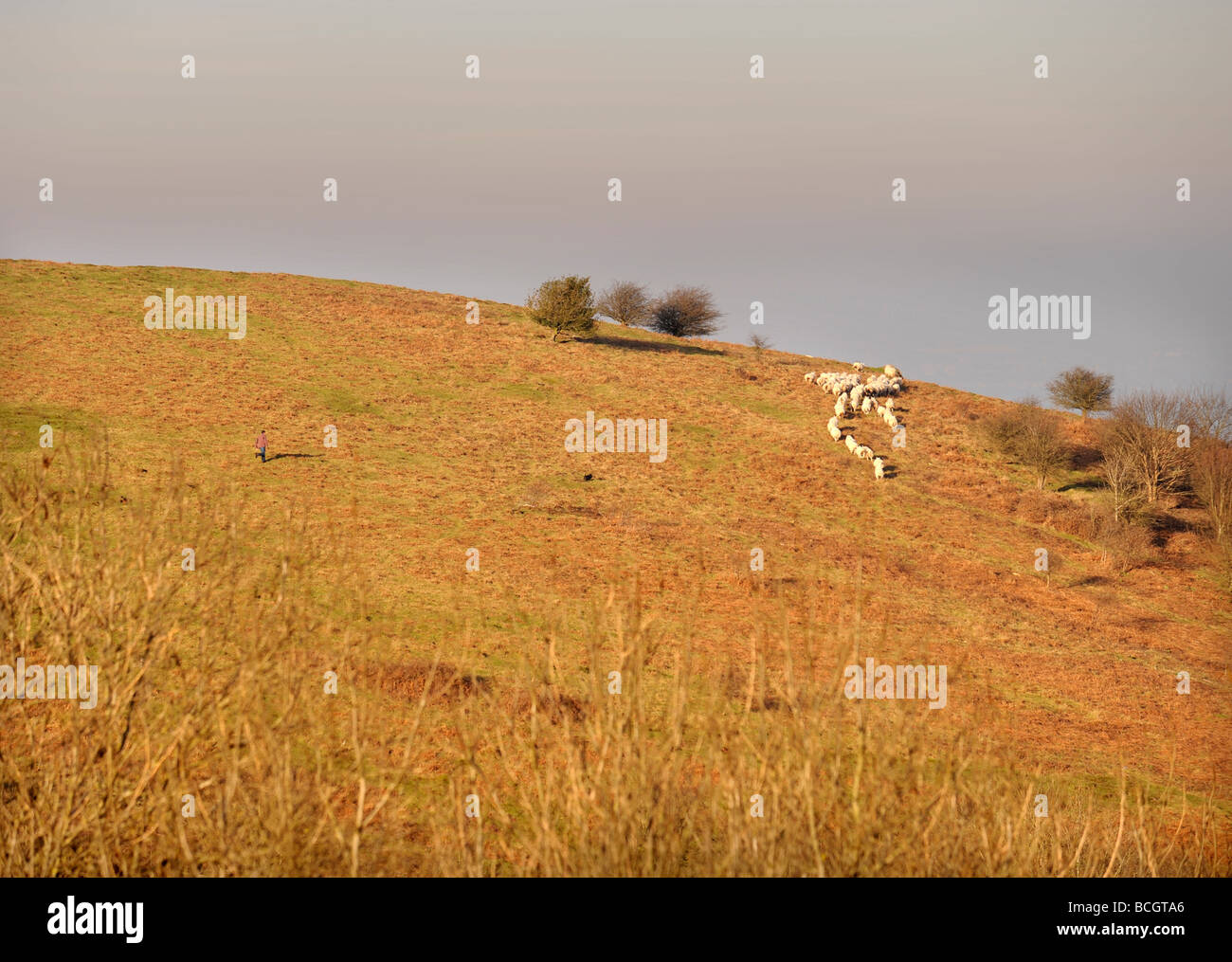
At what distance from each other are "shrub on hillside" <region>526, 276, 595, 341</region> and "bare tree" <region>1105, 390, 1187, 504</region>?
99.1 ft

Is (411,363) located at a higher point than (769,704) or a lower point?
higher

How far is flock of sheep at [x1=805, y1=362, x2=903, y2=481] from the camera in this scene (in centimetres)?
4666

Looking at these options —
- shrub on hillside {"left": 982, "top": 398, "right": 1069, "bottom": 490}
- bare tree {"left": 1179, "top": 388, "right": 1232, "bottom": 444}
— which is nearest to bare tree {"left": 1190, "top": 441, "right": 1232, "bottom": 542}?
bare tree {"left": 1179, "top": 388, "right": 1232, "bottom": 444}

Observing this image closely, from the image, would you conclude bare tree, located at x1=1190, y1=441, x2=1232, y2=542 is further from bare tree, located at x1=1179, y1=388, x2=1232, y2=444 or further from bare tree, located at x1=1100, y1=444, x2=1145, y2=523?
bare tree, located at x1=1100, y1=444, x2=1145, y2=523

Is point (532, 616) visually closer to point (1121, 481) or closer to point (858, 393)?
point (1121, 481)

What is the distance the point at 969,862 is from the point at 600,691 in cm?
330

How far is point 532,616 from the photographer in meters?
23.1

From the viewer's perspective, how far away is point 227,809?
7.11 meters

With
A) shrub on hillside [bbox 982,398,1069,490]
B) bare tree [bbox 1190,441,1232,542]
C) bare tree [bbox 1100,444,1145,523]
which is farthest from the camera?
shrub on hillside [bbox 982,398,1069,490]

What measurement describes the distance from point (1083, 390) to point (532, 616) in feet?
147

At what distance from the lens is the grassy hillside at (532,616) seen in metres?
6.65
